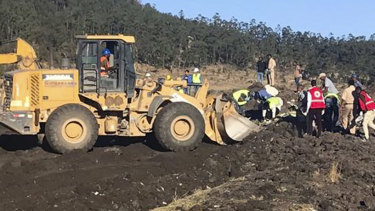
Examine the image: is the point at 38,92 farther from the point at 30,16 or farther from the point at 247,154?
the point at 30,16

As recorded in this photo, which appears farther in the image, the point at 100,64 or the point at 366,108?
the point at 366,108

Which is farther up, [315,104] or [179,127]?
[315,104]

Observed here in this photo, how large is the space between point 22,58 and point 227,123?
4654 millimetres

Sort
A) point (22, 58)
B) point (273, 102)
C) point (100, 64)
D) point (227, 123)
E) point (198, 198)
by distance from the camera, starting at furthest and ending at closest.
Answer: point (273, 102)
point (227, 123)
point (22, 58)
point (100, 64)
point (198, 198)

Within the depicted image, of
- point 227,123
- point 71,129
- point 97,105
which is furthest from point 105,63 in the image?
point 227,123

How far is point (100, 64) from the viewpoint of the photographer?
38.5 ft

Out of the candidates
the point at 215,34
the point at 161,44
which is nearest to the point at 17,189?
the point at 161,44

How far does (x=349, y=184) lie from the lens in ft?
30.4

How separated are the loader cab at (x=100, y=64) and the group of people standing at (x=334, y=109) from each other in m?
4.54

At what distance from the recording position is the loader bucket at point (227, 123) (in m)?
12.5

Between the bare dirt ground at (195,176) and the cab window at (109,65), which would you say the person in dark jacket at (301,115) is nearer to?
the bare dirt ground at (195,176)

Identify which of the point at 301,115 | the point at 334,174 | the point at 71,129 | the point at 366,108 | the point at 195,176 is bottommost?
the point at 195,176

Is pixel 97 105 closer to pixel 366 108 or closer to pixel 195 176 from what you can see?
pixel 195 176

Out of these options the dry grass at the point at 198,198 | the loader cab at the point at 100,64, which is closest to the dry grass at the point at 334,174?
the dry grass at the point at 198,198
